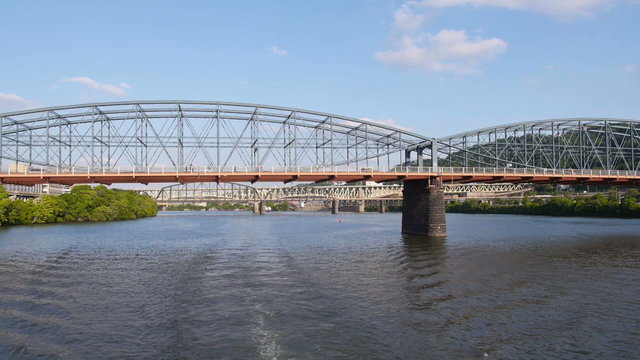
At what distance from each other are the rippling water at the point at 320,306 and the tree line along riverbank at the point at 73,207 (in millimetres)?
50675

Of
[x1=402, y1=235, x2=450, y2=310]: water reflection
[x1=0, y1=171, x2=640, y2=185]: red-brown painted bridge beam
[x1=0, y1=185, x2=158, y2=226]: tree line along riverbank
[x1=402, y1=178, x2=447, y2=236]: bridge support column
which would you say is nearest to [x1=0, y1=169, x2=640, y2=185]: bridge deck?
[x1=0, y1=171, x2=640, y2=185]: red-brown painted bridge beam

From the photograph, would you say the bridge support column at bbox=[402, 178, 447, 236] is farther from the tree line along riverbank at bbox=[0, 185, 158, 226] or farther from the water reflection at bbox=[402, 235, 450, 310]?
the tree line along riverbank at bbox=[0, 185, 158, 226]

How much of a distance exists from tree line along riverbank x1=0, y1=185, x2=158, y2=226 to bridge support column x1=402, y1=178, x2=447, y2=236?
6722cm

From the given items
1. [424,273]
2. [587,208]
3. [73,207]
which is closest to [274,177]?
[424,273]

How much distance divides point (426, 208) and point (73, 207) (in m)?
79.9

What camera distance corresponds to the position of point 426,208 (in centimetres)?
6612

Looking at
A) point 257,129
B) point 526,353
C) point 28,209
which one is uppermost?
point 257,129

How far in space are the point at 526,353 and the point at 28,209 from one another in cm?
9700

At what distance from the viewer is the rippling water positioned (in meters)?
18.2

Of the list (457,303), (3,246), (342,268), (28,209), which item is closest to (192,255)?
(342,268)

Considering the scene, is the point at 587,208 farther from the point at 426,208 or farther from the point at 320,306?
the point at 320,306

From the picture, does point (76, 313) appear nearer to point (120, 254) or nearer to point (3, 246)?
point (120, 254)

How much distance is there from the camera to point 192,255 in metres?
46.5

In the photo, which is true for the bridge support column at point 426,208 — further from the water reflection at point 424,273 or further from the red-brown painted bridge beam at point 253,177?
the water reflection at point 424,273
